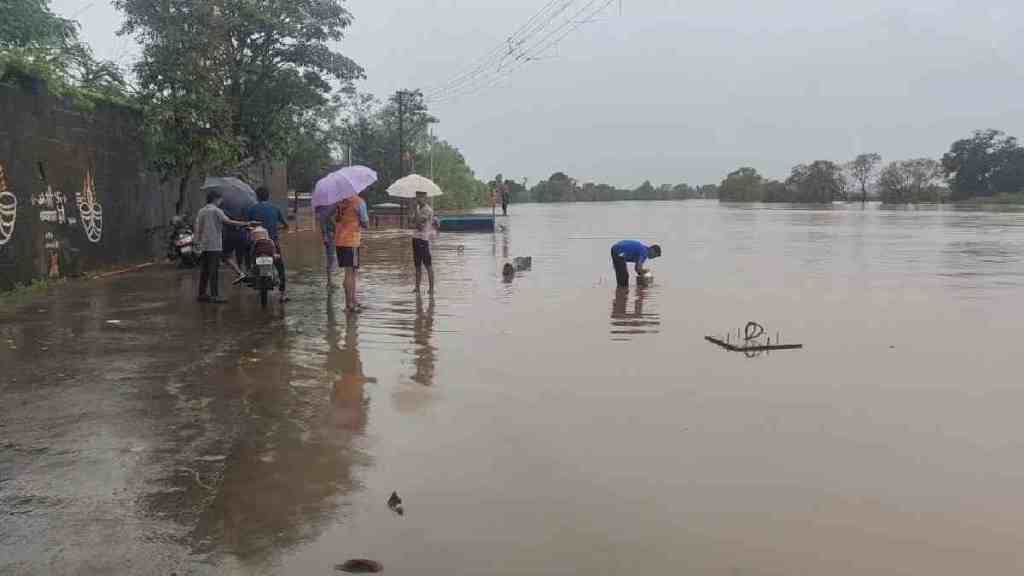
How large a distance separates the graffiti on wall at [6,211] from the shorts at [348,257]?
14.8ft

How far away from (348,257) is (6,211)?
4.71 m

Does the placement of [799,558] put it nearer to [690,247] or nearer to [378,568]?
[378,568]

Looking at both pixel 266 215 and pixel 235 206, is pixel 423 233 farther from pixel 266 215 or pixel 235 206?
pixel 235 206

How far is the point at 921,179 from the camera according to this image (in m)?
97.4

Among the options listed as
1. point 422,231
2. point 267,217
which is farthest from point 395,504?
point 267,217

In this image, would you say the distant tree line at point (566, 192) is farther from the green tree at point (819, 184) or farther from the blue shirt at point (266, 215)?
the blue shirt at point (266, 215)

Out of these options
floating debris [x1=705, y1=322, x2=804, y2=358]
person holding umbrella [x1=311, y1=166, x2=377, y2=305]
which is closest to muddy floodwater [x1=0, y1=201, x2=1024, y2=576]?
floating debris [x1=705, y1=322, x2=804, y2=358]

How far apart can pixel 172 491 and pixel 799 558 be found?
305 centimetres

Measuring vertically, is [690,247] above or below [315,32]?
below

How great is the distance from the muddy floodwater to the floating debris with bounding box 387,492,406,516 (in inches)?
1.4

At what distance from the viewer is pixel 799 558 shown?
3.76 meters

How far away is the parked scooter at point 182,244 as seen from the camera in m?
15.8

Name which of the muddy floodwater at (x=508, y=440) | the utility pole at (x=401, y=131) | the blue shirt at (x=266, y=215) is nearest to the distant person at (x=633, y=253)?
the muddy floodwater at (x=508, y=440)

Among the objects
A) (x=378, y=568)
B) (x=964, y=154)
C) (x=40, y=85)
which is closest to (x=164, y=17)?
(x=40, y=85)
